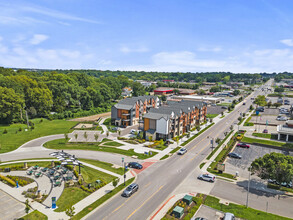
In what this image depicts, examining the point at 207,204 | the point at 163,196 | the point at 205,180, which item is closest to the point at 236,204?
the point at 207,204

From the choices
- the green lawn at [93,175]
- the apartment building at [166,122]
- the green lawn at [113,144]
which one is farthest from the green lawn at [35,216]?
the apartment building at [166,122]

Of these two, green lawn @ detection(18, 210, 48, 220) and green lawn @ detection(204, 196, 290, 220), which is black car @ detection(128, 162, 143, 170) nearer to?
green lawn @ detection(204, 196, 290, 220)

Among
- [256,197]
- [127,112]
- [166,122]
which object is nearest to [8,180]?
[166,122]

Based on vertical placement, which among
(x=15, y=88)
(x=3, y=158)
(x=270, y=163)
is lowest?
(x=3, y=158)

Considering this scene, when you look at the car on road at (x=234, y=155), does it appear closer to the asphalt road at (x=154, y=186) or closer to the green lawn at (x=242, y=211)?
the asphalt road at (x=154, y=186)

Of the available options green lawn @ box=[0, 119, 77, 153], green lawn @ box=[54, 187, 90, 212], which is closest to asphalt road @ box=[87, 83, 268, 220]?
green lawn @ box=[54, 187, 90, 212]

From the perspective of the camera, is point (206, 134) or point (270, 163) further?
point (206, 134)

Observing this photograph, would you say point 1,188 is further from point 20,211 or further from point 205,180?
point 205,180
